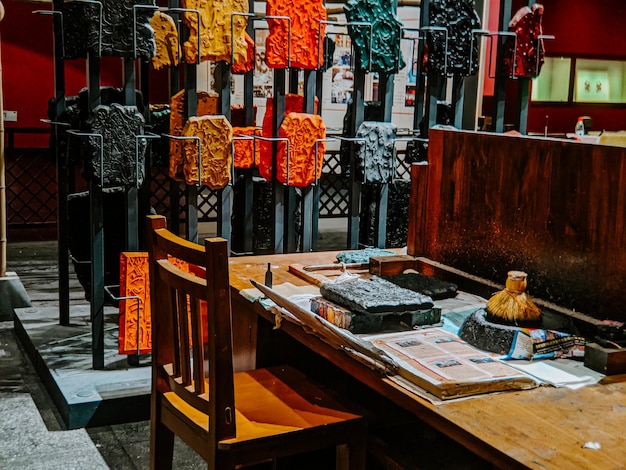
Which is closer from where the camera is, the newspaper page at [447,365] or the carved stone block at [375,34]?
the newspaper page at [447,365]

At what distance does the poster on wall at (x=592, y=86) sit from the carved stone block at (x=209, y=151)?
6654 mm

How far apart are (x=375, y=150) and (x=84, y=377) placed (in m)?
1.66

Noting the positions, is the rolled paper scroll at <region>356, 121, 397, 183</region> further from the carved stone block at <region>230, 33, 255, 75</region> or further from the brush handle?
the brush handle

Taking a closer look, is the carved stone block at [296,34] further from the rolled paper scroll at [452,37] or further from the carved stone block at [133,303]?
the carved stone block at [133,303]

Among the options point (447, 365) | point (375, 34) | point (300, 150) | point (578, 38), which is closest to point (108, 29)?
point (300, 150)

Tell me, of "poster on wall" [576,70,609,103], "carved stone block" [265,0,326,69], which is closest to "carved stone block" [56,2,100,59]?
"carved stone block" [265,0,326,69]

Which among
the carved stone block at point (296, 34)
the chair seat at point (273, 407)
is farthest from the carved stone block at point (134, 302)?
the chair seat at point (273, 407)

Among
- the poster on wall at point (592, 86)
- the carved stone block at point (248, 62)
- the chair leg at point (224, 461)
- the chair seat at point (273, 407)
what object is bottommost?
the chair leg at point (224, 461)

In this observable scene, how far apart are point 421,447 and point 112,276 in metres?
2.40

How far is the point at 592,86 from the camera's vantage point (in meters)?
9.23

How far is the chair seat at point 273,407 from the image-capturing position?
2029 mm

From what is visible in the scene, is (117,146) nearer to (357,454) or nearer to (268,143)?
(268,143)

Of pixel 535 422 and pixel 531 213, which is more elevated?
pixel 531 213

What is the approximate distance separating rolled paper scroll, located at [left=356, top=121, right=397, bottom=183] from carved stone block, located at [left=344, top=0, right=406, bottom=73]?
0.86 ft
